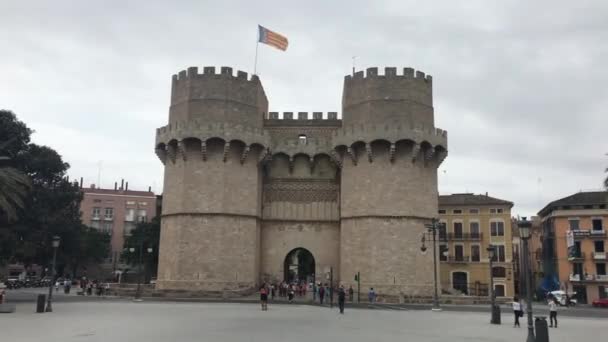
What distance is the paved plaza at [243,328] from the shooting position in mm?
13820

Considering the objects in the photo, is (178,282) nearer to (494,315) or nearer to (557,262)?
(494,315)

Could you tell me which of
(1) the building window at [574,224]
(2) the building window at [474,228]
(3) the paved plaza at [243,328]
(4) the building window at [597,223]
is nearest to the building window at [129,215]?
(2) the building window at [474,228]

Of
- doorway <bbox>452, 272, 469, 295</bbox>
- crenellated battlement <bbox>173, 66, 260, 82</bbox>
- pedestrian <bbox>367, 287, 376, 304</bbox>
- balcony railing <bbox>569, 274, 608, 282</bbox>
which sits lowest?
pedestrian <bbox>367, 287, 376, 304</bbox>

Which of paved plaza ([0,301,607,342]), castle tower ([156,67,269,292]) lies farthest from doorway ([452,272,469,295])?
paved plaza ([0,301,607,342])

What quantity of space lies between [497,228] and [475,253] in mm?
3280

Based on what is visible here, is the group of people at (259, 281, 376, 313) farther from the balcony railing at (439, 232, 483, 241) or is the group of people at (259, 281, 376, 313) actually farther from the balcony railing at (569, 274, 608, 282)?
the balcony railing at (569, 274, 608, 282)

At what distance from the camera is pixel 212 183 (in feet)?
110

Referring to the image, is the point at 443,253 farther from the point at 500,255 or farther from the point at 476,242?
the point at 500,255

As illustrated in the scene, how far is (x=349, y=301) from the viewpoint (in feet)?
103

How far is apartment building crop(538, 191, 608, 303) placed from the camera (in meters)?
47.6

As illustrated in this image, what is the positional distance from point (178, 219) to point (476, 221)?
31.1 meters

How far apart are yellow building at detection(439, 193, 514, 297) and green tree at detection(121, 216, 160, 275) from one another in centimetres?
2833

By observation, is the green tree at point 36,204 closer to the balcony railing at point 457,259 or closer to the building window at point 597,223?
the balcony railing at point 457,259

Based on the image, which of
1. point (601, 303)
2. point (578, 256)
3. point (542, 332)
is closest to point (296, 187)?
point (542, 332)
